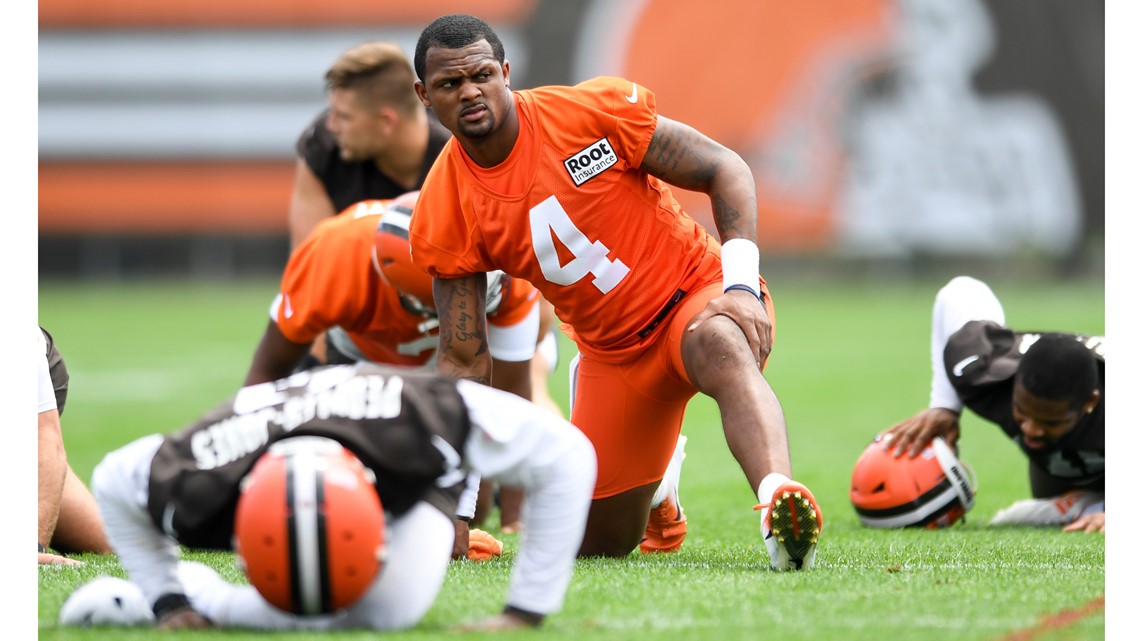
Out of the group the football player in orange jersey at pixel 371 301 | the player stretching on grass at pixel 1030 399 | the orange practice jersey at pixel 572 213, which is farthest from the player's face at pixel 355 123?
the player stretching on grass at pixel 1030 399

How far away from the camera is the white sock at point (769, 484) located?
14.0 feet

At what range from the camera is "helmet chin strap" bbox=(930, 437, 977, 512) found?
6016mm

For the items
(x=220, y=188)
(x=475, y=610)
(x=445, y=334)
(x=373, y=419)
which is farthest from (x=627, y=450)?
(x=220, y=188)

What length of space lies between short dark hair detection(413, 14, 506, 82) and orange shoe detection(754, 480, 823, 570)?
1.69 metres

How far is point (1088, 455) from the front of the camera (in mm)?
5887

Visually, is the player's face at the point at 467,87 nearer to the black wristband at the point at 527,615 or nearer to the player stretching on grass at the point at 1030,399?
the black wristband at the point at 527,615

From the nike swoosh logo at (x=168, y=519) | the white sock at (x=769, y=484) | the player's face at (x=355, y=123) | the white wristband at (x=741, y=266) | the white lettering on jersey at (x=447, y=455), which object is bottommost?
the white sock at (x=769, y=484)

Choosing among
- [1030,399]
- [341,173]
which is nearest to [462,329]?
[1030,399]

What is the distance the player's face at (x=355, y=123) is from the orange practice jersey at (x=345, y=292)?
2.84 ft

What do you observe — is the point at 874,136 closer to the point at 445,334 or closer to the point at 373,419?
the point at 445,334

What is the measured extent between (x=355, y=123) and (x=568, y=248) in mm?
2161

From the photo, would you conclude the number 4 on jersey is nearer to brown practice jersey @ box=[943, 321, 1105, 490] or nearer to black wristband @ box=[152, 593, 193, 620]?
black wristband @ box=[152, 593, 193, 620]

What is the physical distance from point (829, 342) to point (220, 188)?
1266cm

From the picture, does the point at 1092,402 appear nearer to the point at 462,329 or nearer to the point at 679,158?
the point at 679,158
